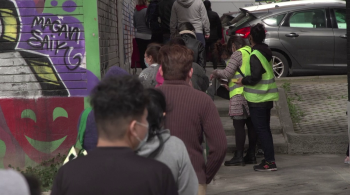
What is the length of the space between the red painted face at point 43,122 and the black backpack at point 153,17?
2.88 metres

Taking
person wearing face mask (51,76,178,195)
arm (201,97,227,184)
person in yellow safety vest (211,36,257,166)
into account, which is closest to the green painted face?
person in yellow safety vest (211,36,257,166)

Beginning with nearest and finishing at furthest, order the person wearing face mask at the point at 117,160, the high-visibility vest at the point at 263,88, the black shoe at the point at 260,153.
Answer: the person wearing face mask at the point at 117,160, the high-visibility vest at the point at 263,88, the black shoe at the point at 260,153

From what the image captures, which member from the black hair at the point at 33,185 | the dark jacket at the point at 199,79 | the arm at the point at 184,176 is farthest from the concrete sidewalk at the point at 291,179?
the black hair at the point at 33,185

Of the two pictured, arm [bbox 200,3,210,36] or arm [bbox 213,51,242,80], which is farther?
arm [bbox 200,3,210,36]

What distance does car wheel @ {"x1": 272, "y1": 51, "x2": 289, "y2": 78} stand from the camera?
11766 millimetres

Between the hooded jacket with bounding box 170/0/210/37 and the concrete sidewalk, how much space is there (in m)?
2.65

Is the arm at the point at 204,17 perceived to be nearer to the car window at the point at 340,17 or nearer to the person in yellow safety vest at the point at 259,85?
the person in yellow safety vest at the point at 259,85

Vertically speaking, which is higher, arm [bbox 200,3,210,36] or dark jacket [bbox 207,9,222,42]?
arm [bbox 200,3,210,36]

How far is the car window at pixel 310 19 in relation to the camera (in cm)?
1177

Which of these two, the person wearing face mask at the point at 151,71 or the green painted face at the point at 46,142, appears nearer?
the person wearing face mask at the point at 151,71

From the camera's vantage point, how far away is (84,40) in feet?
22.7

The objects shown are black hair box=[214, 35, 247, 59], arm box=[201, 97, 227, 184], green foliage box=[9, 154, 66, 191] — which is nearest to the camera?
arm box=[201, 97, 227, 184]

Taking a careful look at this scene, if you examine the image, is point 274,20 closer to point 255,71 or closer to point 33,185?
point 255,71

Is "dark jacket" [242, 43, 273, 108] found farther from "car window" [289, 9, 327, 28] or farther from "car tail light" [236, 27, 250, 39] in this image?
"car window" [289, 9, 327, 28]
